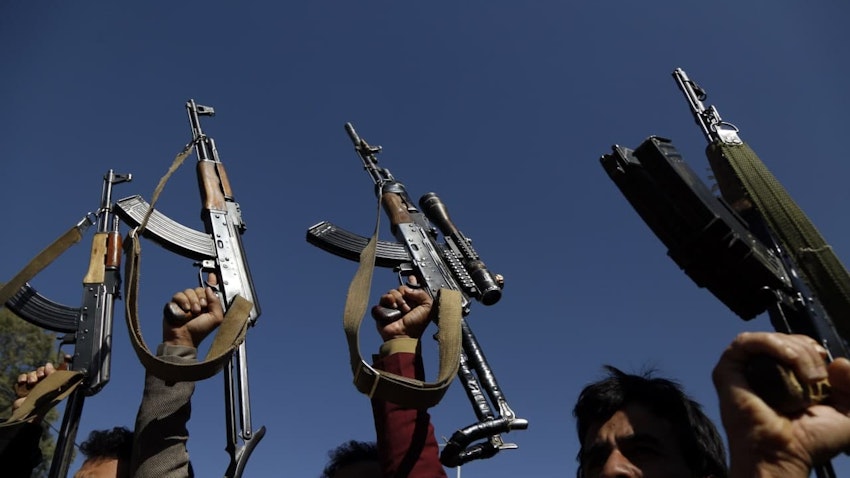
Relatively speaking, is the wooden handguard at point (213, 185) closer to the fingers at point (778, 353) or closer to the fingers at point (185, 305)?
the fingers at point (185, 305)

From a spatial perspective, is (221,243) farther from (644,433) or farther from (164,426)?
(644,433)

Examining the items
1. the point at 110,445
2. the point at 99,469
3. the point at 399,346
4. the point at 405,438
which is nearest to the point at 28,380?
the point at 110,445

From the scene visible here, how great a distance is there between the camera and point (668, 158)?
7.79 feet

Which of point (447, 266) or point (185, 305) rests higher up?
point (447, 266)

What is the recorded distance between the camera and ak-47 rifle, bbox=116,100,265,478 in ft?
14.4

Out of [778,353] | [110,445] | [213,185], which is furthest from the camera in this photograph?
[213,185]

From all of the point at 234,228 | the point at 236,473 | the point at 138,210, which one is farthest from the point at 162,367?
the point at 138,210

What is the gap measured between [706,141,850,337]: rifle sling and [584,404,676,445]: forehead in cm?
74

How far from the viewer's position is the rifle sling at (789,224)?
6.63 ft

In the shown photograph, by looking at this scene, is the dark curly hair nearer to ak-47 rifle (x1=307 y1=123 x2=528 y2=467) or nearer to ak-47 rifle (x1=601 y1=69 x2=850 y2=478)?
ak-47 rifle (x1=307 y1=123 x2=528 y2=467)

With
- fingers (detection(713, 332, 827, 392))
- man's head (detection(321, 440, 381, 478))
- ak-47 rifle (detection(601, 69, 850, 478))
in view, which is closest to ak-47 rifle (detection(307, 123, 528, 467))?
man's head (detection(321, 440, 381, 478))

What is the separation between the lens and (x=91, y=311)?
18.6 feet

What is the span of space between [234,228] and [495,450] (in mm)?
3126

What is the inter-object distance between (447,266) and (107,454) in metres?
3.21
